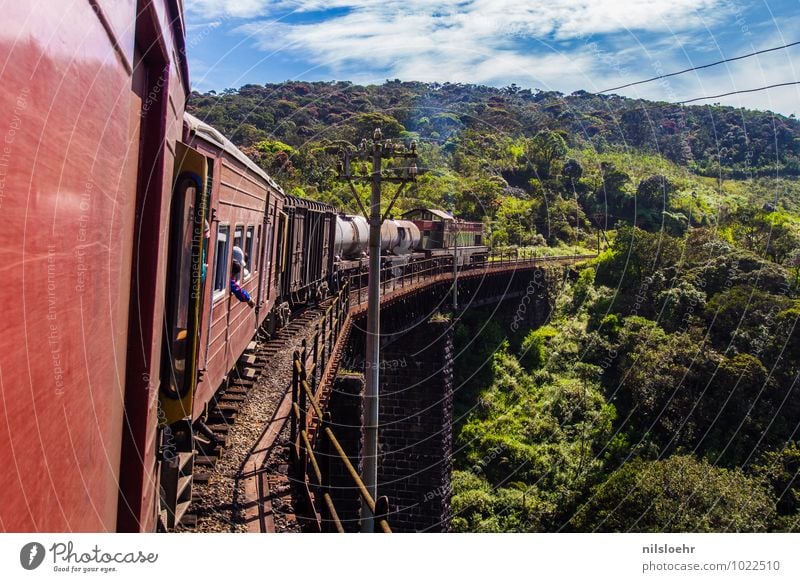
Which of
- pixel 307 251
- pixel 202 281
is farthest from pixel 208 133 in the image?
pixel 307 251

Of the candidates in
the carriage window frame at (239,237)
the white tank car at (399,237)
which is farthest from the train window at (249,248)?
the white tank car at (399,237)

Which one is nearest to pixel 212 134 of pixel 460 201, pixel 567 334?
pixel 567 334

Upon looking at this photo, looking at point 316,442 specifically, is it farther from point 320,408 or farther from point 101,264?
point 101,264

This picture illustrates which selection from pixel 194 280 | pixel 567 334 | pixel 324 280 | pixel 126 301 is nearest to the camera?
pixel 126 301

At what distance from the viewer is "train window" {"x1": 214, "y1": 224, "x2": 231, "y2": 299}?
5029 mm

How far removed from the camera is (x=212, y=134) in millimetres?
4648

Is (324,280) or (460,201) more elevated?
(460,201)

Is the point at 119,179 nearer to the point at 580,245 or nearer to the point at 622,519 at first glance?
the point at 622,519

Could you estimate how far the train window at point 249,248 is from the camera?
6.75 meters

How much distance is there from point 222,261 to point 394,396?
53.4 ft

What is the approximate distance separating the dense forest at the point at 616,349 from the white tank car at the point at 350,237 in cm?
409

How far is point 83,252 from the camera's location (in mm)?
1976

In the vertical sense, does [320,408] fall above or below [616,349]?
above

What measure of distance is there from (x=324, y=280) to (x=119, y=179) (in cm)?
1379
